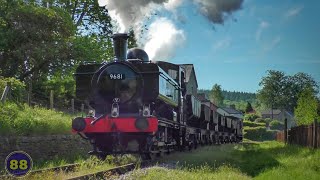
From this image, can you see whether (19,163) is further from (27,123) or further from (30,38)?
(30,38)

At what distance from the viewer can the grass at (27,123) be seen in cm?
1425

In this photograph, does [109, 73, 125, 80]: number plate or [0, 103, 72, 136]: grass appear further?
[0, 103, 72, 136]: grass

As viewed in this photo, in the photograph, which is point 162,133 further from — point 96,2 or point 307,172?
point 96,2


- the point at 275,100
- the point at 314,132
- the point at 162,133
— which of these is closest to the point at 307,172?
the point at 162,133

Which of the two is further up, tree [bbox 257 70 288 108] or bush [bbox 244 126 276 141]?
tree [bbox 257 70 288 108]

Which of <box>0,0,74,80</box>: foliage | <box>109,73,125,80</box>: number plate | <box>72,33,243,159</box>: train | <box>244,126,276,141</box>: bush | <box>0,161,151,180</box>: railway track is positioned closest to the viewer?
<box>0,161,151,180</box>: railway track

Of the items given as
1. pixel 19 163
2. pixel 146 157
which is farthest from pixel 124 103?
pixel 19 163

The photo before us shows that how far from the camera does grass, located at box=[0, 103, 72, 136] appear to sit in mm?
14253

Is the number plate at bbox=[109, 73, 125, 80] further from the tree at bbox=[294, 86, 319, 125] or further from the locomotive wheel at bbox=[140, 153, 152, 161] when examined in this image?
the tree at bbox=[294, 86, 319, 125]

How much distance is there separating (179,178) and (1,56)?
19061mm

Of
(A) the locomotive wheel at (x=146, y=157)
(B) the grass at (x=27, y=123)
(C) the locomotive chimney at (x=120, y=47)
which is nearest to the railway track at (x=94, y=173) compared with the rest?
(A) the locomotive wheel at (x=146, y=157)

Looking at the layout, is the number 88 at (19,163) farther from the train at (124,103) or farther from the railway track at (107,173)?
the train at (124,103)

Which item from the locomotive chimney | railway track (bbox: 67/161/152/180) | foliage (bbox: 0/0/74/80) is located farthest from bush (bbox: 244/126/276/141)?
the locomotive chimney

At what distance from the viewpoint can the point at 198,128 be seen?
22125 millimetres
